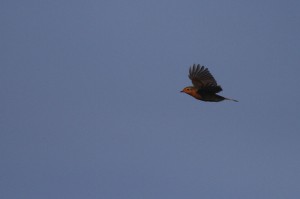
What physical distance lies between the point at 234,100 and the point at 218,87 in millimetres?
1188

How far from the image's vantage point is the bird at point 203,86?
2578cm

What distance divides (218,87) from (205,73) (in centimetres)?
207

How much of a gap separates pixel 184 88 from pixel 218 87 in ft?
7.05

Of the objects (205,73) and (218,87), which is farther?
(205,73)

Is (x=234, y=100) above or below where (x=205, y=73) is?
below

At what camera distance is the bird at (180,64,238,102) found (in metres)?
25.8

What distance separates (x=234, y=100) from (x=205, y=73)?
7.36 feet

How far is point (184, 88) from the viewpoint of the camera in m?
26.8

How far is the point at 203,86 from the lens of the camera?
26.1 m

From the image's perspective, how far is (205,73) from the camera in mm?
27094

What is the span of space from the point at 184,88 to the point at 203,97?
1084 mm

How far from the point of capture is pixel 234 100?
25.8 meters
